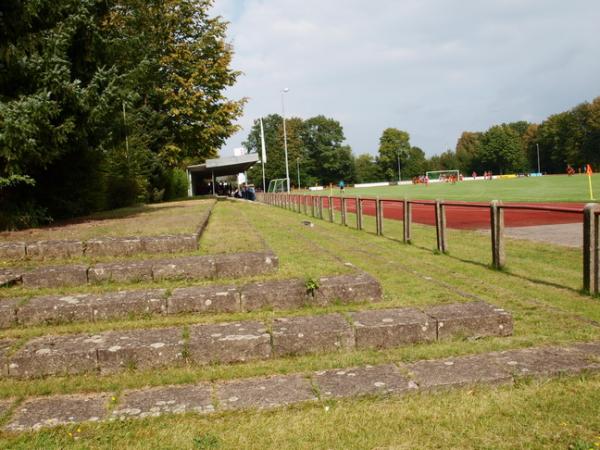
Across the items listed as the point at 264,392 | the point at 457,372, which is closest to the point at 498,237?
the point at 457,372

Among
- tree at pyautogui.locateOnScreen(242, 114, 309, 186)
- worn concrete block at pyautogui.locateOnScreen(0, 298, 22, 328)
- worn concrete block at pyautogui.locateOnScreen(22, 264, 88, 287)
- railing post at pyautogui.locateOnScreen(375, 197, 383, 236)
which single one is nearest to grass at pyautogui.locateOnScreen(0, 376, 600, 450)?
worn concrete block at pyautogui.locateOnScreen(0, 298, 22, 328)

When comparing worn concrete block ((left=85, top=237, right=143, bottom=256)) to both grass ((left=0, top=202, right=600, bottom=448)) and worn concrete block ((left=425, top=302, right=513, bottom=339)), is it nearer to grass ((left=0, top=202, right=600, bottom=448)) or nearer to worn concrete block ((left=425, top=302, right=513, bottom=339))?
grass ((left=0, top=202, right=600, bottom=448))

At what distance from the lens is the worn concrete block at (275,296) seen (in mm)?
4973

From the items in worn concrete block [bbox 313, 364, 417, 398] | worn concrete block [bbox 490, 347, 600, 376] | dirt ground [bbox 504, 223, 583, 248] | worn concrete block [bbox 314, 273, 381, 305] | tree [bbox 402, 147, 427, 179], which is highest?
tree [bbox 402, 147, 427, 179]

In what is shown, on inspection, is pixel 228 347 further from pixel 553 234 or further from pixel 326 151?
pixel 326 151

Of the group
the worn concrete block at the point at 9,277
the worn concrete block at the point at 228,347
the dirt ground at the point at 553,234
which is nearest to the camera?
the worn concrete block at the point at 228,347

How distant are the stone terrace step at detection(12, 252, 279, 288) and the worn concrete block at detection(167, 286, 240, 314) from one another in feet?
2.97

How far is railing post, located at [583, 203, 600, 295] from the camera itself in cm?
565

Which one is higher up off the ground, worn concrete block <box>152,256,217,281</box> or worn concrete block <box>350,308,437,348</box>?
worn concrete block <box>152,256,217,281</box>

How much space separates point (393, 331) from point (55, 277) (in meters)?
4.00

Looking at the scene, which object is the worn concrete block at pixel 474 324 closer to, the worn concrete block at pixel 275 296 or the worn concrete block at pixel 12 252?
the worn concrete block at pixel 275 296

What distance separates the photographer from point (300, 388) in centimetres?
335

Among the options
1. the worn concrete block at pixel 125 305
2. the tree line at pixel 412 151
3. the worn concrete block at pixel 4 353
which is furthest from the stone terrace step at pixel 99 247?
the tree line at pixel 412 151

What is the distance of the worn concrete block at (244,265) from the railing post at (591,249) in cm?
368
